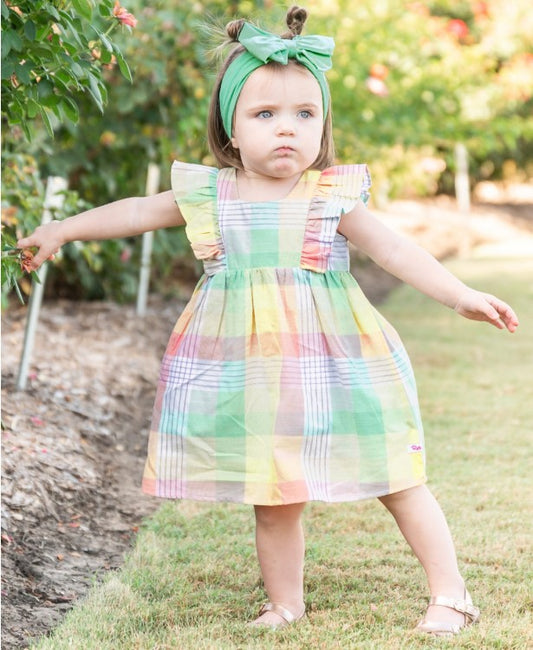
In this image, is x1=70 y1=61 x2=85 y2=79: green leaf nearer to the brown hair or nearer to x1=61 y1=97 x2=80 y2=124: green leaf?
x1=61 y1=97 x2=80 y2=124: green leaf

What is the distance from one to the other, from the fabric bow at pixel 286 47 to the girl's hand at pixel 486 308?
630 millimetres

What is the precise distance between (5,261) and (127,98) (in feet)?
9.95

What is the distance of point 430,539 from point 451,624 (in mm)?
192

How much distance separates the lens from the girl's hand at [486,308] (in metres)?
2.34

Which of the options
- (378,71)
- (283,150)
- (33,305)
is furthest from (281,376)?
(378,71)

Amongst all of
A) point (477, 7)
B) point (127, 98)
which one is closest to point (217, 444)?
point (127, 98)

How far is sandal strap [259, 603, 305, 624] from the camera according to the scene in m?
2.45

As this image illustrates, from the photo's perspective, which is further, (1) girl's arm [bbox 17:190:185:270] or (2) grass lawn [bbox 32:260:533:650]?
(1) girl's arm [bbox 17:190:185:270]

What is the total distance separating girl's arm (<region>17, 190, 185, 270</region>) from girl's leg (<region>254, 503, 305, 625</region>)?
0.72 metres

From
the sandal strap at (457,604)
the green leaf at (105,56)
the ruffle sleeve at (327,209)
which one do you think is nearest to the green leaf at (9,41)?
the green leaf at (105,56)

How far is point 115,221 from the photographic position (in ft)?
8.22

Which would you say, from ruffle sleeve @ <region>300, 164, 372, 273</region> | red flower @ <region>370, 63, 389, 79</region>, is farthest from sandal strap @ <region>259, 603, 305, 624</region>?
red flower @ <region>370, 63, 389, 79</region>

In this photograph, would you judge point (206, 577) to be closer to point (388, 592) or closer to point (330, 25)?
point (388, 592)

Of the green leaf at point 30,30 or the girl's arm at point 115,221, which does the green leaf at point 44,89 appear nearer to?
the green leaf at point 30,30
